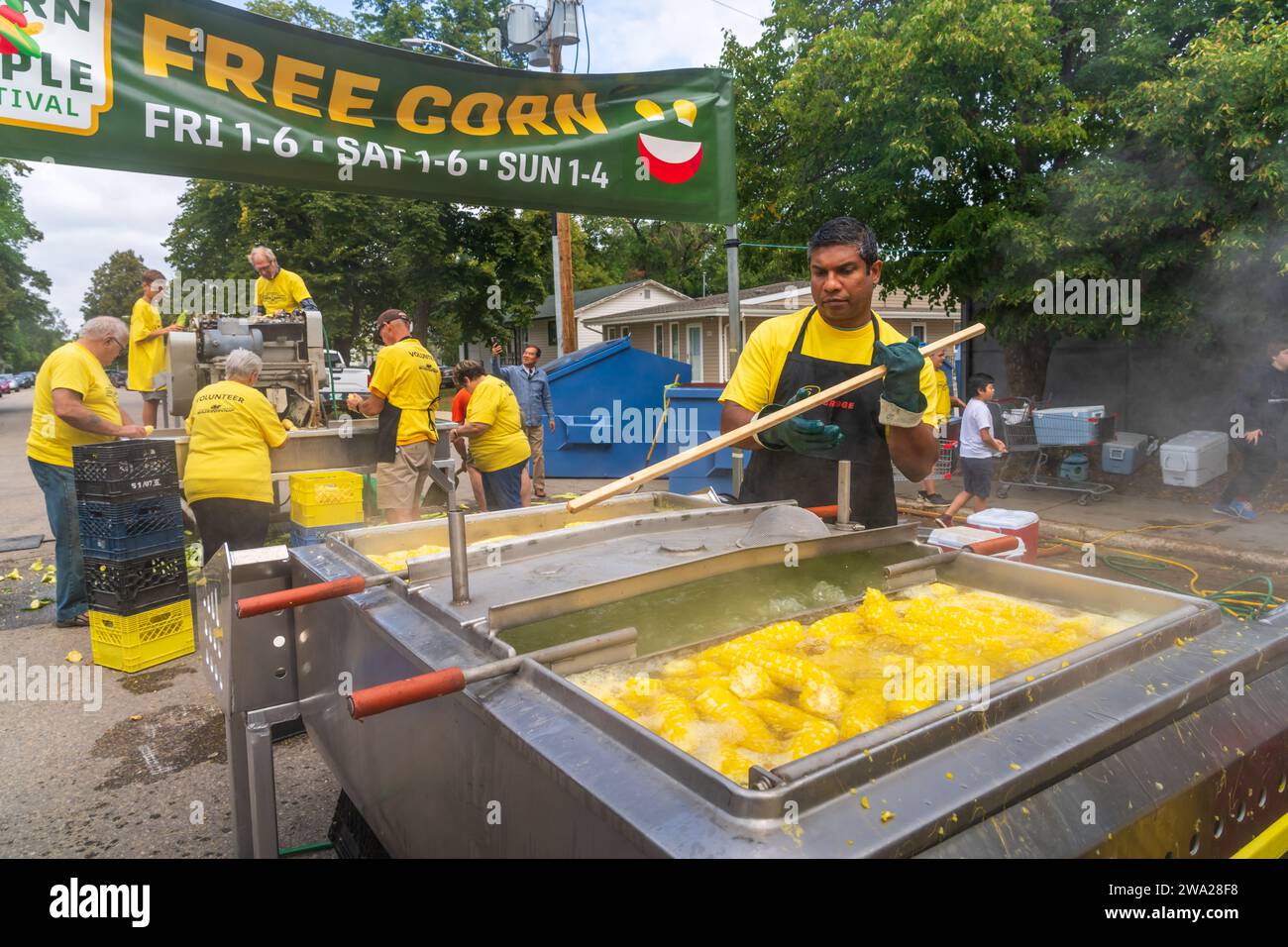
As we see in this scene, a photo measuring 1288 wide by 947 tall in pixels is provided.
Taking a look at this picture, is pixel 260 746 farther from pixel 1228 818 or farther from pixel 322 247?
pixel 322 247

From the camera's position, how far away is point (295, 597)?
1.97 m

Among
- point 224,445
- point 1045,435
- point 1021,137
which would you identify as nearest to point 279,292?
point 224,445

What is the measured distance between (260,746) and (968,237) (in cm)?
1100

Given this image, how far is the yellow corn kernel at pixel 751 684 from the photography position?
1.75 metres

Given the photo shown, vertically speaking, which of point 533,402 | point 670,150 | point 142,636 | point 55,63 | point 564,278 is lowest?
point 142,636

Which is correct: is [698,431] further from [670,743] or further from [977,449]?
[670,743]

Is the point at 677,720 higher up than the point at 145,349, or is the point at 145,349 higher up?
the point at 145,349

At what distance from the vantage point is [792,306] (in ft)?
79.6

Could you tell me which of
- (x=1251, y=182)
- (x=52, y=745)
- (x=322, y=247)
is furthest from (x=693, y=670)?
(x=322, y=247)

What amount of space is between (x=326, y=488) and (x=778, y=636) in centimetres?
556

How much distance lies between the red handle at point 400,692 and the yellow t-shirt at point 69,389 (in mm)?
5146

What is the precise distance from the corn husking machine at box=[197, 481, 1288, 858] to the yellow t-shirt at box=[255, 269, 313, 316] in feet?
20.3

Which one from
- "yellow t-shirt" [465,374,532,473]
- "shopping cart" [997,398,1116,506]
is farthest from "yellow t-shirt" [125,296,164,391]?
"shopping cart" [997,398,1116,506]
